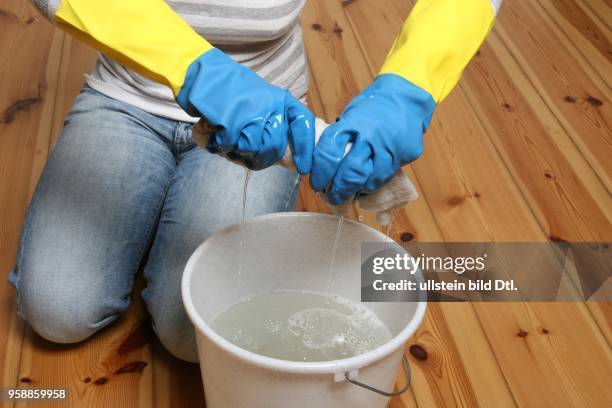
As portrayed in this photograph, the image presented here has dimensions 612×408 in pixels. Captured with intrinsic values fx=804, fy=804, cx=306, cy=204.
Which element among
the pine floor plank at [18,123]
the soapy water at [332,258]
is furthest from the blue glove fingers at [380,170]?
the pine floor plank at [18,123]

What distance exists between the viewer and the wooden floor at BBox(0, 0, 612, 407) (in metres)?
1.03

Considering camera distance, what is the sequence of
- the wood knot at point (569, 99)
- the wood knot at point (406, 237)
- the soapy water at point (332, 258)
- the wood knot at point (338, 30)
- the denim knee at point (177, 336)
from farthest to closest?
1. the wood knot at point (338, 30)
2. the wood knot at point (569, 99)
3. the wood knot at point (406, 237)
4. the denim knee at point (177, 336)
5. the soapy water at point (332, 258)

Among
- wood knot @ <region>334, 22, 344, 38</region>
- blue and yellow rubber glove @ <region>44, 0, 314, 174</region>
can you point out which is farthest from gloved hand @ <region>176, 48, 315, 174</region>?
wood knot @ <region>334, 22, 344, 38</region>

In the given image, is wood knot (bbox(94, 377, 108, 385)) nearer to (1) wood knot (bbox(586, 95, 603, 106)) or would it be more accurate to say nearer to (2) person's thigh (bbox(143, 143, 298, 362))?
(2) person's thigh (bbox(143, 143, 298, 362))

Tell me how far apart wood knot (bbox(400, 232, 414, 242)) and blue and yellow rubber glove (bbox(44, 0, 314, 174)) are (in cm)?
50

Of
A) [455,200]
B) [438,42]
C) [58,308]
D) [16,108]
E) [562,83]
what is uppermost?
[438,42]

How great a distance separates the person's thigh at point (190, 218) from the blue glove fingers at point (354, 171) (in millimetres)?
255

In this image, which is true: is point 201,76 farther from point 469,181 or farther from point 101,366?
point 469,181

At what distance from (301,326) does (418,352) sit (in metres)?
0.23

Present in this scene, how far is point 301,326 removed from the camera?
91 centimetres

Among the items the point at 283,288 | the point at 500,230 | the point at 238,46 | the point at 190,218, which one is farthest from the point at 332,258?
the point at 500,230

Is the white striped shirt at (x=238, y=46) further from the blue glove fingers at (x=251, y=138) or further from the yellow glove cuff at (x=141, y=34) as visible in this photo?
the blue glove fingers at (x=251, y=138)

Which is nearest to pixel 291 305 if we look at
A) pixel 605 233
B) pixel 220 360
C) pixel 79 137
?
pixel 220 360

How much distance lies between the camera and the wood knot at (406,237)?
125cm
